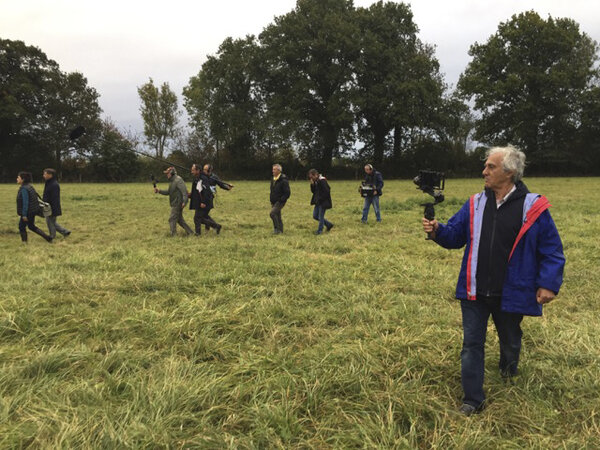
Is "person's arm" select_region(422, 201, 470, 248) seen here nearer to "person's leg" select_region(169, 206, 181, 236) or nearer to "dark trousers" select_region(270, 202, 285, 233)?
"dark trousers" select_region(270, 202, 285, 233)

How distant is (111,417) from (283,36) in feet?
141

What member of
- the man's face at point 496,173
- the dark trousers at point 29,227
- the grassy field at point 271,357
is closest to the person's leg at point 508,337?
the grassy field at point 271,357

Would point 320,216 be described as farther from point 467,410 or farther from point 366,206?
point 467,410

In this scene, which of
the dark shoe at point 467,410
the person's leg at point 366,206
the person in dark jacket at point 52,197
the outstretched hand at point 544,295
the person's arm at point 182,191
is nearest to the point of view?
the outstretched hand at point 544,295

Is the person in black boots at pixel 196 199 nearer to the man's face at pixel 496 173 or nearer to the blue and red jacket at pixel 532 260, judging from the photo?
the man's face at pixel 496 173

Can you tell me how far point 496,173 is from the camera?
286 centimetres

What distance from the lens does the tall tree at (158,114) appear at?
183ft

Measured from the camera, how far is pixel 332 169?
4516 centimetres

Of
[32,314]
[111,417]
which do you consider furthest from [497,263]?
[32,314]

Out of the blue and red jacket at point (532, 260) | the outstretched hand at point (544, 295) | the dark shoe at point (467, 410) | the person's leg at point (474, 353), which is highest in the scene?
the blue and red jacket at point (532, 260)

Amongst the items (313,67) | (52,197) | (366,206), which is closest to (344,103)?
(313,67)

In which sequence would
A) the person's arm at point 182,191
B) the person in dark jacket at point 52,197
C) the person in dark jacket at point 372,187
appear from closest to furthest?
the person in dark jacket at point 52,197, the person's arm at point 182,191, the person in dark jacket at point 372,187

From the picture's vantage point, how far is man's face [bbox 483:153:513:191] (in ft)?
9.32

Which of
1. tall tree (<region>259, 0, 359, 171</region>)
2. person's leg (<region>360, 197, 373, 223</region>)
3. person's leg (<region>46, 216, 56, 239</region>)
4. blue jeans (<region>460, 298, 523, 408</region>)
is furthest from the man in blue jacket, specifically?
tall tree (<region>259, 0, 359, 171</region>)
